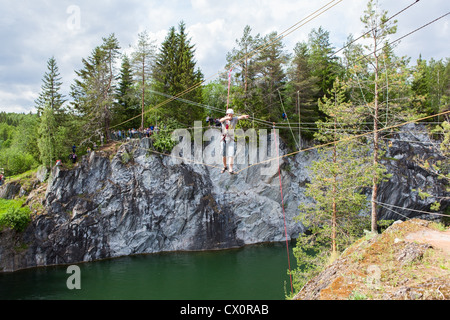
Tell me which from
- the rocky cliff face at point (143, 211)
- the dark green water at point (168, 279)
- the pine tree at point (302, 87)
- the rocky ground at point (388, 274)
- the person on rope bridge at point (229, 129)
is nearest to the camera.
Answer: the rocky ground at point (388, 274)

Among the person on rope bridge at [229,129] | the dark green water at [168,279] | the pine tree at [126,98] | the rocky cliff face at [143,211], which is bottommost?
the dark green water at [168,279]

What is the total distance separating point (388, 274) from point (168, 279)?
17314 millimetres

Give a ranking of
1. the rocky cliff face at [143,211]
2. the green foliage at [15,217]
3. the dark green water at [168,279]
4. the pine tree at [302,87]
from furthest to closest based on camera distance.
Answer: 1. the pine tree at [302,87]
2. the rocky cliff face at [143,211]
3. the green foliage at [15,217]
4. the dark green water at [168,279]

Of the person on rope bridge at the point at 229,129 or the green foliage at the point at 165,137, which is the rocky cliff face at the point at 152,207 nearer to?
the green foliage at the point at 165,137

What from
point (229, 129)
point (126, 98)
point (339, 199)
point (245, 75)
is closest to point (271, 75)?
point (245, 75)

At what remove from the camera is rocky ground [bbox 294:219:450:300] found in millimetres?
Answer: 4078

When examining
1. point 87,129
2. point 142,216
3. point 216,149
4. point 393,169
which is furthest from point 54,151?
point 393,169

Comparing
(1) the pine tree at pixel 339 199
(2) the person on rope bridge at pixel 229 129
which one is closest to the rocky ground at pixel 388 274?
(2) the person on rope bridge at pixel 229 129

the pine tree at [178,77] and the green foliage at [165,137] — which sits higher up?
the pine tree at [178,77]

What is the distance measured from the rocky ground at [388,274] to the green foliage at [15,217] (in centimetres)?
2491

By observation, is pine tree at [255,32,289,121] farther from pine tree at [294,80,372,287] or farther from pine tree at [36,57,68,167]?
pine tree at [36,57,68,167]

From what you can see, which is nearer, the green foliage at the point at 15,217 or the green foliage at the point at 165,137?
the green foliage at the point at 15,217

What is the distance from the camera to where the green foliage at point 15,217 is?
21.1 meters

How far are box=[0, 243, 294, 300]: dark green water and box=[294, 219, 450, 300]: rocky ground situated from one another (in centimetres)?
1001
